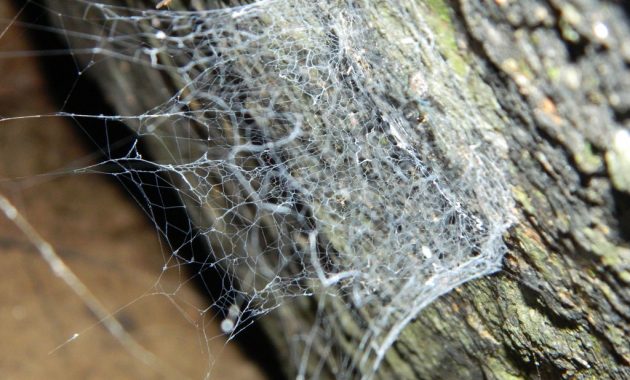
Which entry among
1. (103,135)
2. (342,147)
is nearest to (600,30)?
(342,147)

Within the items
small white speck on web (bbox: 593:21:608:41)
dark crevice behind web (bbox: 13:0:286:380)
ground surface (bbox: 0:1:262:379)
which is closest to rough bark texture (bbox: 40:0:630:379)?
small white speck on web (bbox: 593:21:608:41)

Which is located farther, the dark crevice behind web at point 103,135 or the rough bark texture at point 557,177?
the dark crevice behind web at point 103,135

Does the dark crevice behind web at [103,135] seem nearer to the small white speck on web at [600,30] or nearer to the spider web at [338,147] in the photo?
the spider web at [338,147]

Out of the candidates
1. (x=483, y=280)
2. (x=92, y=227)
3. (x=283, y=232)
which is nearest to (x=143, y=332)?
(x=92, y=227)

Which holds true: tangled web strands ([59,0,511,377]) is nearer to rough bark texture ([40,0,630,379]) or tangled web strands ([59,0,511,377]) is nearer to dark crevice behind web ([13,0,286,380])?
rough bark texture ([40,0,630,379])

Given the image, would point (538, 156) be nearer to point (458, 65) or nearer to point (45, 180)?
point (458, 65)

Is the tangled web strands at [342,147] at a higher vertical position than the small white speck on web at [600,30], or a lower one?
lower

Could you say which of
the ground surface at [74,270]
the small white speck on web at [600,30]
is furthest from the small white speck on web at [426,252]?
the ground surface at [74,270]
